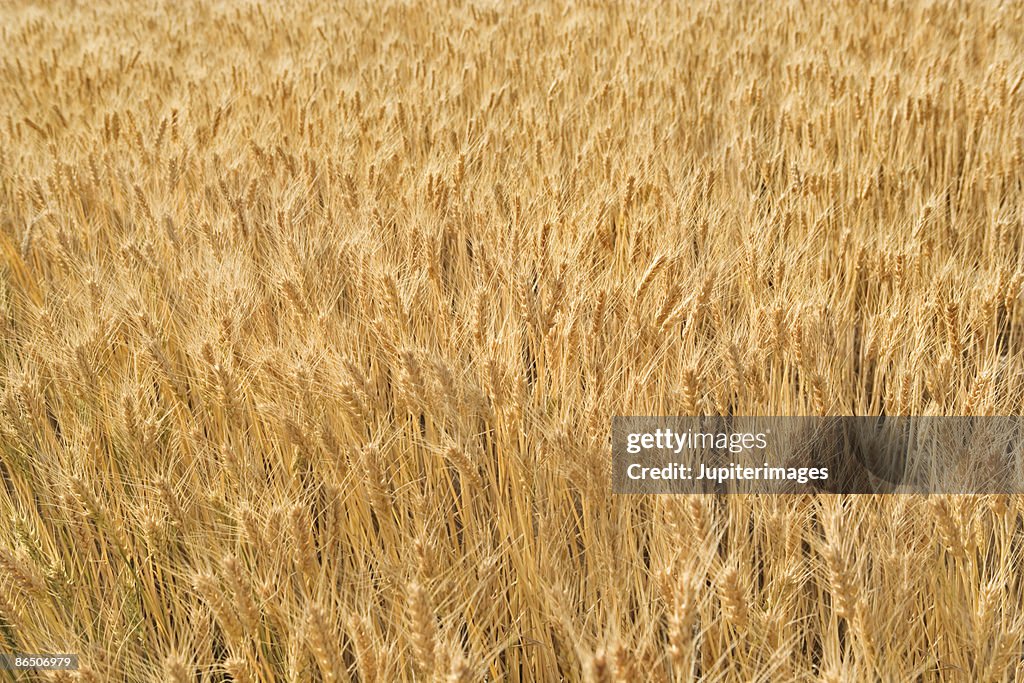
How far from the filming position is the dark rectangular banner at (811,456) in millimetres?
1125

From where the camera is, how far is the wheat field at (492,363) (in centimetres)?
101

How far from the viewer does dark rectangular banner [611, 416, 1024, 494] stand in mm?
1125

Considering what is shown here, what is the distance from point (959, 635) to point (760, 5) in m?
4.19

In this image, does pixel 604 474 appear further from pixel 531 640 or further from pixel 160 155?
pixel 160 155

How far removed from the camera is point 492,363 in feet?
4.09

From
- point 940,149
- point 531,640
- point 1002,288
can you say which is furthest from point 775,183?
point 531,640

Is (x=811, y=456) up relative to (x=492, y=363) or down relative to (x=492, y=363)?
down

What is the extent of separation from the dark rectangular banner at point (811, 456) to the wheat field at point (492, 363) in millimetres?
38

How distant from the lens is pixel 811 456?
133cm

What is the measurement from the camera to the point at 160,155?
2.45m

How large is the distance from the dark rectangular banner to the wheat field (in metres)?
0.04

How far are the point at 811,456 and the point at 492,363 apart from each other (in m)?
0.53

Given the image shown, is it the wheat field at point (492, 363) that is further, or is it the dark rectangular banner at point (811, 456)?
the dark rectangular banner at point (811, 456)

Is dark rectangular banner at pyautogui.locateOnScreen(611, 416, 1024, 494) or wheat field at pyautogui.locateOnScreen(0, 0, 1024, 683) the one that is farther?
dark rectangular banner at pyautogui.locateOnScreen(611, 416, 1024, 494)
